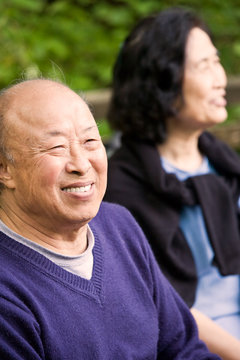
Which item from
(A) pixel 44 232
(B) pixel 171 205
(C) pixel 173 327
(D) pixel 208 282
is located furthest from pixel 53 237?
→ (D) pixel 208 282

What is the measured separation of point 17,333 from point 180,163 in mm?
1451

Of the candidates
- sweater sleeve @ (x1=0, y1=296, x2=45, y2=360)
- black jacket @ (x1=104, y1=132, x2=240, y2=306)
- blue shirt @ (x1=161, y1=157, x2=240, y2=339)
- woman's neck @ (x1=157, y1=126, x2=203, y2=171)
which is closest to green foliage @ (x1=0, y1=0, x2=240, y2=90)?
woman's neck @ (x1=157, y1=126, x2=203, y2=171)

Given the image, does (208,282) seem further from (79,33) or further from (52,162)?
(79,33)

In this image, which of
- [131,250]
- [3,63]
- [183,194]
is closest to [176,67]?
[183,194]

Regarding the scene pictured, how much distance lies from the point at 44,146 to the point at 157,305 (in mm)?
667

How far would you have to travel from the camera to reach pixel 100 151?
163 cm

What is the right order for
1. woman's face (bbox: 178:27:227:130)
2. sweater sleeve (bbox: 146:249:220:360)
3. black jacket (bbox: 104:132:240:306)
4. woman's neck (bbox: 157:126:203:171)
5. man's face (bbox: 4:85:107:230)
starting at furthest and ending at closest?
woman's neck (bbox: 157:126:203:171) < woman's face (bbox: 178:27:227:130) < black jacket (bbox: 104:132:240:306) < sweater sleeve (bbox: 146:249:220:360) < man's face (bbox: 4:85:107:230)

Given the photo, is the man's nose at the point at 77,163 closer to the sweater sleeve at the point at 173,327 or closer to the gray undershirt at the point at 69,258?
the gray undershirt at the point at 69,258

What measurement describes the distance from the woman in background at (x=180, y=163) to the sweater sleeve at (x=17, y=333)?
42.3 inches

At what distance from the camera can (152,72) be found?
8.75 feet

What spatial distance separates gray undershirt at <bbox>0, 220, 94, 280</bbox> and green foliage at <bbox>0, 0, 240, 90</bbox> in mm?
3415

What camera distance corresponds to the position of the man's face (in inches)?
60.2

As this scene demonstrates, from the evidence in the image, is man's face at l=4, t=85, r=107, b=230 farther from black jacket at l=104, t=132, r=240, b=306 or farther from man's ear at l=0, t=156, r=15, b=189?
black jacket at l=104, t=132, r=240, b=306

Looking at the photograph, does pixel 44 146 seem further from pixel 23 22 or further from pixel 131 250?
pixel 23 22
